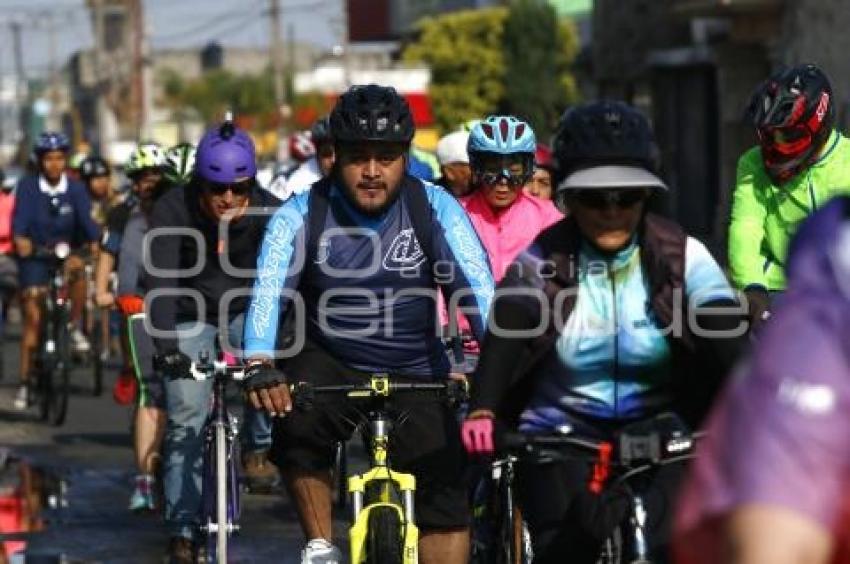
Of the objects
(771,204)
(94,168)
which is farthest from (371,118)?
(94,168)

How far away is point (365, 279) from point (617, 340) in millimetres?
1897

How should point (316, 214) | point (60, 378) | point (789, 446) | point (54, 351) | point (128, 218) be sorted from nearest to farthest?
point (789, 446) → point (316, 214) → point (128, 218) → point (60, 378) → point (54, 351)

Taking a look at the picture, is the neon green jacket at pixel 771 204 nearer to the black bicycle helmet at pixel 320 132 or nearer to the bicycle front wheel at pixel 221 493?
the bicycle front wheel at pixel 221 493

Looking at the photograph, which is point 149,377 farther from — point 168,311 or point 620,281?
point 620,281

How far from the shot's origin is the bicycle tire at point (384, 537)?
7.27 meters

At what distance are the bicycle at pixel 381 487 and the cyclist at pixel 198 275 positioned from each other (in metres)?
2.26

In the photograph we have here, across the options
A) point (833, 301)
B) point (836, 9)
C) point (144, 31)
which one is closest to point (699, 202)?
point (836, 9)

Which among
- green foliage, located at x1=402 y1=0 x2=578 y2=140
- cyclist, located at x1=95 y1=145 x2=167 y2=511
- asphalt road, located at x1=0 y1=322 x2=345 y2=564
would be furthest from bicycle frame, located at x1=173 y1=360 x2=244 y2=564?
green foliage, located at x1=402 y1=0 x2=578 y2=140

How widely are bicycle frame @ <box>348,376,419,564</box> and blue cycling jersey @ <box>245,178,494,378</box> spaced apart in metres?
0.26

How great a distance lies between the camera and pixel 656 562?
17.6ft

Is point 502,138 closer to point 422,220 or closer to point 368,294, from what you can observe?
point 422,220

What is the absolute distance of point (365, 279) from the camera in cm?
752

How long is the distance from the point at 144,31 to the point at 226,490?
60.8m

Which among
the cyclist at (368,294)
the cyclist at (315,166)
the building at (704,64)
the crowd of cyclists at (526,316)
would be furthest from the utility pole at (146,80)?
the cyclist at (368,294)
